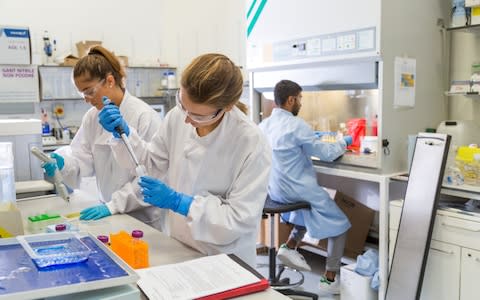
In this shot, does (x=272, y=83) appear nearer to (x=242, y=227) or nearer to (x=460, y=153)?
(x=460, y=153)

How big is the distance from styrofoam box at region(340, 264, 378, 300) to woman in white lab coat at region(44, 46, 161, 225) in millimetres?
1269

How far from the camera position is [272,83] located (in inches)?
127

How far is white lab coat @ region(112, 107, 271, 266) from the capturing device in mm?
1385

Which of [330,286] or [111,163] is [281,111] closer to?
[330,286]

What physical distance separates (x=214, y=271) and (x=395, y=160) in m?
1.69

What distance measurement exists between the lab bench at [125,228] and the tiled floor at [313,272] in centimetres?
146

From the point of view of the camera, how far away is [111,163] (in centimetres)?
202

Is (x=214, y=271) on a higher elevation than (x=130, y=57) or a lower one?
lower

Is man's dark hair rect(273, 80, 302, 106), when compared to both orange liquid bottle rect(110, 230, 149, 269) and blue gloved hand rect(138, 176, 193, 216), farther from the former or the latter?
orange liquid bottle rect(110, 230, 149, 269)

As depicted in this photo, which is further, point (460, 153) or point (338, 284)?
point (338, 284)

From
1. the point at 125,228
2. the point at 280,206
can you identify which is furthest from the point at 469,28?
the point at 125,228

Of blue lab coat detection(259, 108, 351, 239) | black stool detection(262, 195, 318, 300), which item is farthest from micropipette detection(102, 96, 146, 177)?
blue lab coat detection(259, 108, 351, 239)

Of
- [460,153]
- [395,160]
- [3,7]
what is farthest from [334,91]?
[3,7]

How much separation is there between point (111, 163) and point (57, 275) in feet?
3.60
